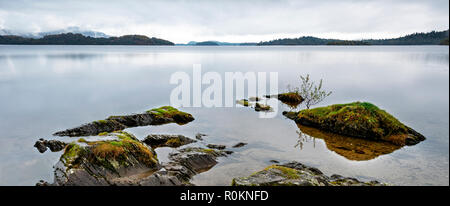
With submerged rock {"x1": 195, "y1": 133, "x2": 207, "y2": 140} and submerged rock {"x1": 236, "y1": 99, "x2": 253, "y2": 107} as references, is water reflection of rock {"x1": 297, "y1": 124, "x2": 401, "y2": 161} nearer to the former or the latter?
submerged rock {"x1": 195, "y1": 133, "x2": 207, "y2": 140}

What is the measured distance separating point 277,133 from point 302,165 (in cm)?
620

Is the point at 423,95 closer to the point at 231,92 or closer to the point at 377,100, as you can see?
the point at 377,100

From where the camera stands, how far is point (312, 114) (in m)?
22.5

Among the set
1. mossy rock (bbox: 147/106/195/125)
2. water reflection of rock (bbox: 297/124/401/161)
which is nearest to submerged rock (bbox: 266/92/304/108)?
water reflection of rock (bbox: 297/124/401/161)

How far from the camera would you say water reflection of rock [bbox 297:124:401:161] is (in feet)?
53.0

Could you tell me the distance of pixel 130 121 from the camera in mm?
21641

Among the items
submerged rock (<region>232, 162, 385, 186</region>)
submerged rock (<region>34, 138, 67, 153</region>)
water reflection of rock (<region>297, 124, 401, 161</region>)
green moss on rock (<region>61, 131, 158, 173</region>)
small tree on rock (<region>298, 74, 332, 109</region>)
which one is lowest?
water reflection of rock (<region>297, 124, 401, 161</region>)

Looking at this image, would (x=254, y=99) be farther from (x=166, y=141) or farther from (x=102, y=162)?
(x=102, y=162)

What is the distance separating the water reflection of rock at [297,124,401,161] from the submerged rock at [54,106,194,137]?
993cm

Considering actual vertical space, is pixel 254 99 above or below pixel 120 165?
above

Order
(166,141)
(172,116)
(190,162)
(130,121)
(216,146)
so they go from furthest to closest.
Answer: (172,116) < (130,121) < (166,141) < (216,146) < (190,162)

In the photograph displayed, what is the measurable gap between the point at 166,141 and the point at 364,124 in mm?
12789

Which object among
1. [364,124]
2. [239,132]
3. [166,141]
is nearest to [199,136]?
[166,141]

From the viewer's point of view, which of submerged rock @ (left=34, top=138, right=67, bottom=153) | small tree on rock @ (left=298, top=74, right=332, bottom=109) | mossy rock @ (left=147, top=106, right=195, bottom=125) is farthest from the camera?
small tree on rock @ (left=298, top=74, right=332, bottom=109)
